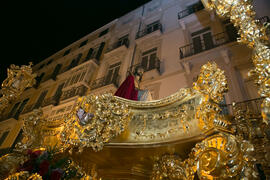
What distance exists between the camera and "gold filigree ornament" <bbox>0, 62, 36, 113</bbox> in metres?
5.65

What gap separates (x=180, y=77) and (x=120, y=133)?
18.4ft

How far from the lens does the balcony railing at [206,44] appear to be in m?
7.88

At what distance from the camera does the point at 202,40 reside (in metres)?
9.07

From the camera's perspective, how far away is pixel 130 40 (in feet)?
42.2

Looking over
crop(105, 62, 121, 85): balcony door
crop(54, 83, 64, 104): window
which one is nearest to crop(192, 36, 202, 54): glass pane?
crop(105, 62, 121, 85): balcony door

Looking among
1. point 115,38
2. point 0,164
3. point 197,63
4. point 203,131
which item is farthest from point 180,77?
point 115,38

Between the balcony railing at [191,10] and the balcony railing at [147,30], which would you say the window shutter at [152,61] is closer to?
the balcony railing at [147,30]

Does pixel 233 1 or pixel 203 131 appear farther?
pixel 233 1

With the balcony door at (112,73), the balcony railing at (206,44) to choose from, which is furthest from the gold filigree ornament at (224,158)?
the balcony door at (112,73)

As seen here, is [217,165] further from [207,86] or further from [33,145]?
[33,145]

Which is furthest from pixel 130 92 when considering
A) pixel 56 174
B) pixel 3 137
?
pixel 3 137

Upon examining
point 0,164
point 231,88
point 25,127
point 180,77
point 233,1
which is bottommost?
point 0,164

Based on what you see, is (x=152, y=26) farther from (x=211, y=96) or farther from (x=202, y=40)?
(x=211, y=96)

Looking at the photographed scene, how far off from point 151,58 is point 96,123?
7.67 metres
